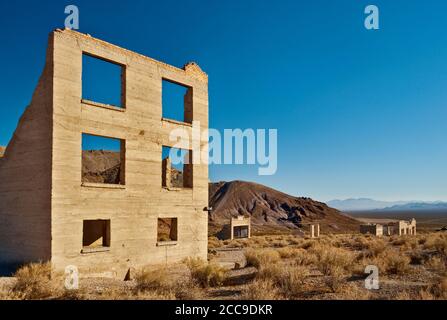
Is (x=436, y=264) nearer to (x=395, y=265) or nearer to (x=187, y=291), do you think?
(x=395, y=265)

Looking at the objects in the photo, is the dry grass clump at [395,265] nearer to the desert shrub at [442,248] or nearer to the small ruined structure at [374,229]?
the desert shrub at [442,248]

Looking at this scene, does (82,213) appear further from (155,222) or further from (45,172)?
(155,222)

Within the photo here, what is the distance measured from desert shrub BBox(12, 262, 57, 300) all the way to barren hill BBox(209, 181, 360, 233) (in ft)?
226

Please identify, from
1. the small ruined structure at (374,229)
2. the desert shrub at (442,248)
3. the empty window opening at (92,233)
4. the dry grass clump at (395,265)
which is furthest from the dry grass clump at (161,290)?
the small ruined structure at (374,229)

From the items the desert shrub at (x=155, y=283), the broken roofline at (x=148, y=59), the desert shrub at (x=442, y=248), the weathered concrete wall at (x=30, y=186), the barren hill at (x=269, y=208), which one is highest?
the broken roofline at (x=148, y=59)

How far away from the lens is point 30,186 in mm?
15500

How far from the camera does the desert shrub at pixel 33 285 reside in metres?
10.6

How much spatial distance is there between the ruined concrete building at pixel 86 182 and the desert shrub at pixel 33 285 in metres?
1.15

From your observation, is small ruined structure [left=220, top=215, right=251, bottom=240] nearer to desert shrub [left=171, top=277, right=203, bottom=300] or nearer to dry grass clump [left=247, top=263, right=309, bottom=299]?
dry grass clump [left=247, top=263, right=309, bottom=299]

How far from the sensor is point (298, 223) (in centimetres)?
9044

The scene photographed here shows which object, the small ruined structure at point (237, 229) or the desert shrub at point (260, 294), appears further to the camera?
the small ruined structure at point (237, 229)

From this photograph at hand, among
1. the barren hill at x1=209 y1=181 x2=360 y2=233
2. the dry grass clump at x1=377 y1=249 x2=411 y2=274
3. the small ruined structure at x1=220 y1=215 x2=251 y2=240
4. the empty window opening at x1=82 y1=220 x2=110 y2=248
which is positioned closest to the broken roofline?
the empty window opening at x1=82 y1=220 x2=110 y2=248

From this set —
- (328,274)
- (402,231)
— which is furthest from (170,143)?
(402,231)

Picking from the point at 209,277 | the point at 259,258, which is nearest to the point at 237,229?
the point at 259,258
